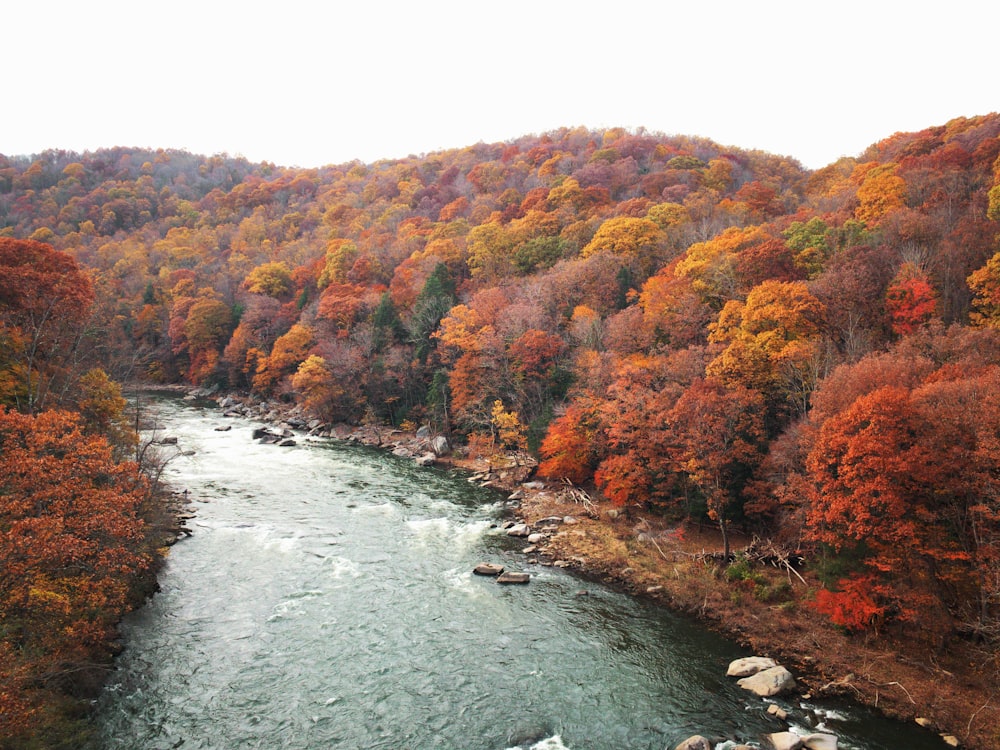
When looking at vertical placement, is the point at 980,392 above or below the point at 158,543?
above

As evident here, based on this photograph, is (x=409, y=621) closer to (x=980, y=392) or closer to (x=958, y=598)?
(x=958, y=598)

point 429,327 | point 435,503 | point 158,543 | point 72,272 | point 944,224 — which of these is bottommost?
point 435,503

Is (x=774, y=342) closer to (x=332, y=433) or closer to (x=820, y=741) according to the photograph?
(x=820, y=741)

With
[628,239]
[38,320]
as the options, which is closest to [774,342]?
[628,239]

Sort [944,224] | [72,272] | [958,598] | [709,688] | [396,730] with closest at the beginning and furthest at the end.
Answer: [396,730] → [709,688] → [958,598] → [72,272] → [944,224]

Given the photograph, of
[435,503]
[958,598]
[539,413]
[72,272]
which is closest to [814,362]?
[958,598]
